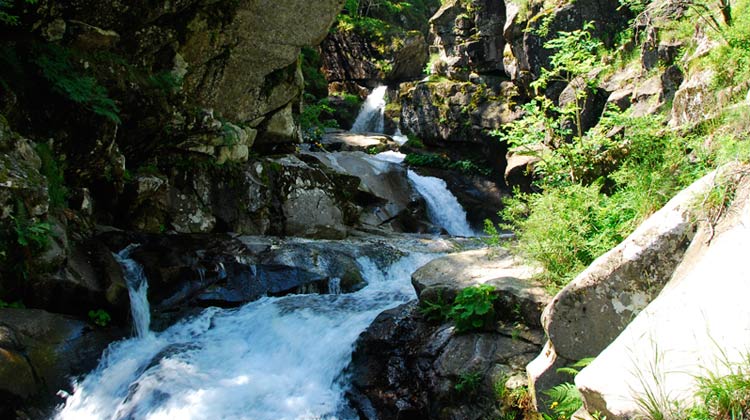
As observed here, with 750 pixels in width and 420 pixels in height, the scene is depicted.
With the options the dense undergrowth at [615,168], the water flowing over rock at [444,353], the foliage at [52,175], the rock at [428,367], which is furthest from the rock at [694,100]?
the foliage at [52,175]

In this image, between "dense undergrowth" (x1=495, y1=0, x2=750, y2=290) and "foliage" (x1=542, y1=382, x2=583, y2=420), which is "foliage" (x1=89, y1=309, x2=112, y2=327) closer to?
"dense undergrowth" (x1=495, y1=0, x2=750, y2=290)

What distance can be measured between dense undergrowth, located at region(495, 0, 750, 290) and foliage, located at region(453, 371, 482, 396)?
122cm

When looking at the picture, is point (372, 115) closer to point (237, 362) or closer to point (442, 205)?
point (442, 205)

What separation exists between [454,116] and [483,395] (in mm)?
16300

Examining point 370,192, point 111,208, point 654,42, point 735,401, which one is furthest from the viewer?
point 370,192

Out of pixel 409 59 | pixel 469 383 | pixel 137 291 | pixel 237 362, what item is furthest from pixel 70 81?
pixel 409 59

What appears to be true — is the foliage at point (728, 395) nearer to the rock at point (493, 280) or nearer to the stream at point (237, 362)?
the rock at point (493, 280)

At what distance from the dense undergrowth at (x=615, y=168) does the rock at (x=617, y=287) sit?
61 cm

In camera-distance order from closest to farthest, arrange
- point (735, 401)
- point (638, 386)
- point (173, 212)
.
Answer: point (735, 401) → point (638, 386) → point (173, 212)

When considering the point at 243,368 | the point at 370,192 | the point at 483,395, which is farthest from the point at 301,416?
the point at 370,192

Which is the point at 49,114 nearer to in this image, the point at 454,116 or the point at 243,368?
the point at 243,368

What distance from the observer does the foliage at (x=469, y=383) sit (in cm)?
479

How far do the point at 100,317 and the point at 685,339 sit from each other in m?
6.60

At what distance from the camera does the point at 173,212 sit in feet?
35.2
